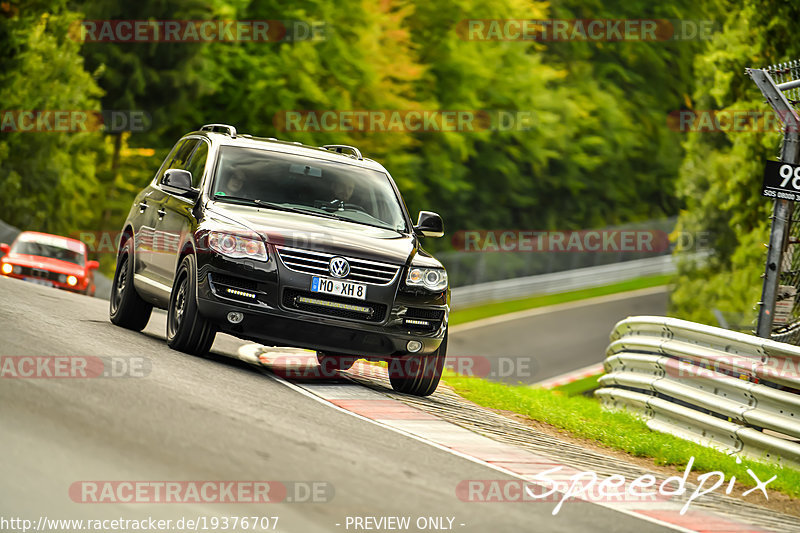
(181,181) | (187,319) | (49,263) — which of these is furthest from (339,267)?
(49,263)

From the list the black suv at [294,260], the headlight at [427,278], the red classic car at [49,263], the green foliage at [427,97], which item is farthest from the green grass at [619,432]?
the green foliage at [427,97]

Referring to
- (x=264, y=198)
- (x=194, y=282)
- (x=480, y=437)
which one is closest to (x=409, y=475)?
(x=480, y=437)

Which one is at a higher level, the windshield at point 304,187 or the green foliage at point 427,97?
the green foliage at point 427,97

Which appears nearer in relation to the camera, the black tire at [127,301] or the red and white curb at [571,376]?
the black tire at [127,301]

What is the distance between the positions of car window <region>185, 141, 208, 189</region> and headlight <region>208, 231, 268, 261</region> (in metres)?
1.56

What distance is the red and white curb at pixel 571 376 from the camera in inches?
1203

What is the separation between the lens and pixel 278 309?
10125mm

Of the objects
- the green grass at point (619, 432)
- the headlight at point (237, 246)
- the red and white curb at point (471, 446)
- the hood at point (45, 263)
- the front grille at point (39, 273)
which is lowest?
the front grille at point (39, 273)

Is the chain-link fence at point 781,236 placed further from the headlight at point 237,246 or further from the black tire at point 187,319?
the black tire at point 187,319

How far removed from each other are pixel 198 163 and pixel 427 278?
9.56 feet

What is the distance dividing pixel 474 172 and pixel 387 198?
138 feet

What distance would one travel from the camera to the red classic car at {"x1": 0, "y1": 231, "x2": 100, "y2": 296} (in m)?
24.7

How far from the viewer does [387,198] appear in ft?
39.5

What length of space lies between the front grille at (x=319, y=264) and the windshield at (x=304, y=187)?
104 centimetres
